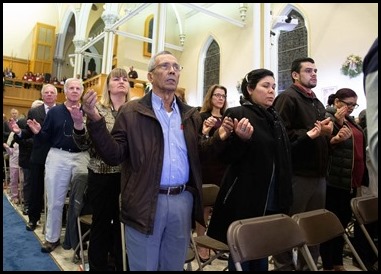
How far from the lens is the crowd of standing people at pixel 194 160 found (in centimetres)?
168

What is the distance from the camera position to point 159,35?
8.64 metres

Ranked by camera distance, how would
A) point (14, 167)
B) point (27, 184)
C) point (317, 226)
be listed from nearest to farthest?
1. point (317, 226)
2. point (27, 184)
3. point (14, 167)

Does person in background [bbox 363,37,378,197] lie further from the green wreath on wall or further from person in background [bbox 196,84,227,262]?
the green wreath on wall

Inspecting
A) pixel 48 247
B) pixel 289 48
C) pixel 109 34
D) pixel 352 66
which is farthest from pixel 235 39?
pixel 48 247

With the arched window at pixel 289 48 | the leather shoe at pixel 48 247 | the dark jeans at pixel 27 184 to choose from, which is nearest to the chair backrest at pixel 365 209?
the leather shoe at pixel 48 247

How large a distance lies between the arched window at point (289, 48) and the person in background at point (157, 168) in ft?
26.5

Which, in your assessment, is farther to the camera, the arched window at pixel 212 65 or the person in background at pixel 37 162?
the arched window at pixel 212 65

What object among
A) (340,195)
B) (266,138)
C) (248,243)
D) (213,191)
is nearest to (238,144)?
(266,138)

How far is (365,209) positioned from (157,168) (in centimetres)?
164

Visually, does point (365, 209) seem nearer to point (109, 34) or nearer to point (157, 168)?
point (157, 168)

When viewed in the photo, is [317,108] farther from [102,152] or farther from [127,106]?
[102,152]

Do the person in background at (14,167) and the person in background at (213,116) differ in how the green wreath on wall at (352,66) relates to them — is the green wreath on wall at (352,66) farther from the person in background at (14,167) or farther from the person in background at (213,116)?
the person in background at (14,167)

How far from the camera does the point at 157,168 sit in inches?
65.7

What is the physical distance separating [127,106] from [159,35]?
7339 millimetres
